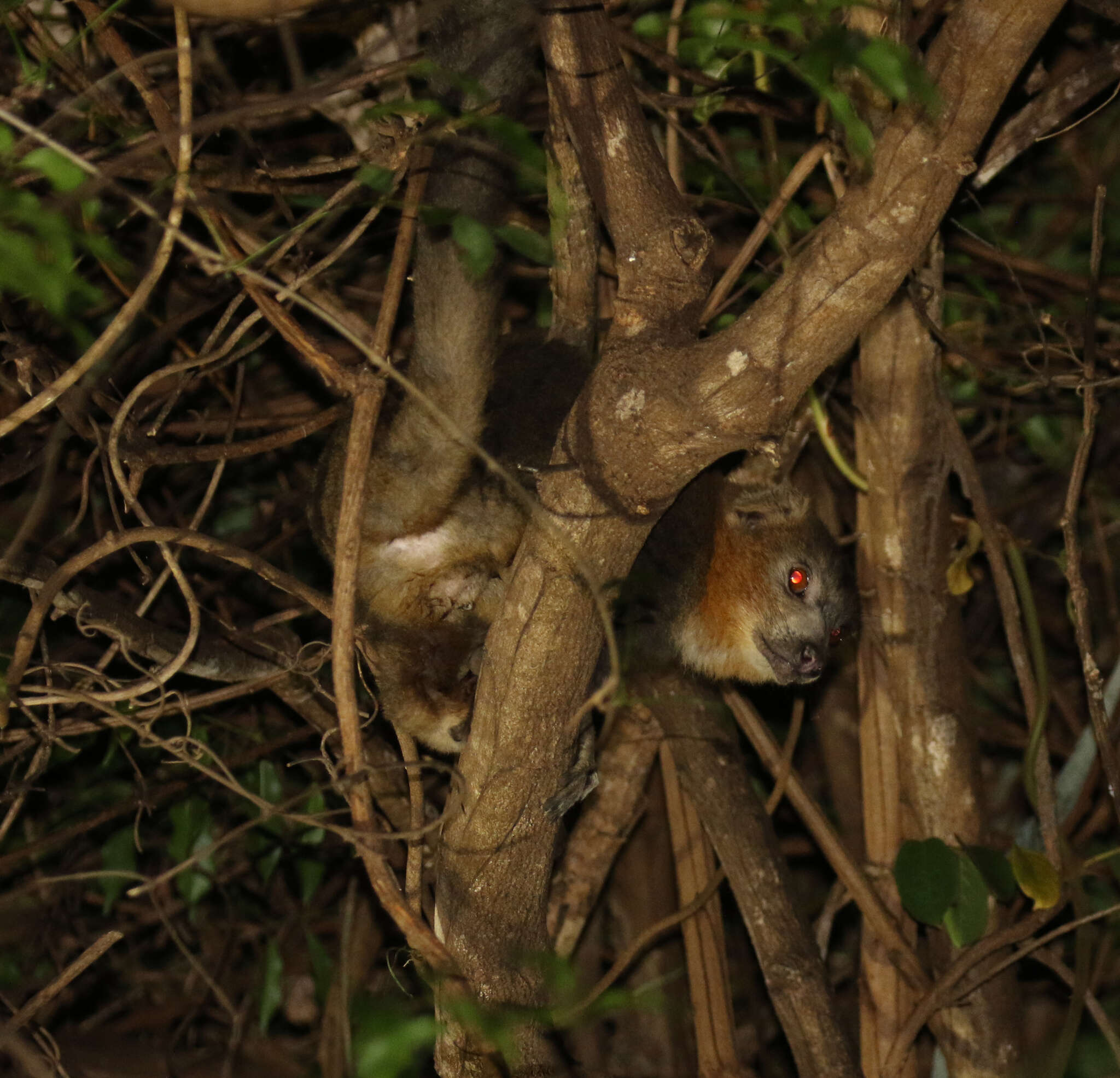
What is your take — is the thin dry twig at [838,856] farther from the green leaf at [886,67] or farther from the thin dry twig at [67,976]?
the green leaf at [886,67]

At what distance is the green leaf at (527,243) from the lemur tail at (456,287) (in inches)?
4.8

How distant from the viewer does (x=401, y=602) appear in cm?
310

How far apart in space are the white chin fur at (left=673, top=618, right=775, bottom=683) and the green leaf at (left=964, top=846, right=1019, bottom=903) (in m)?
0.77

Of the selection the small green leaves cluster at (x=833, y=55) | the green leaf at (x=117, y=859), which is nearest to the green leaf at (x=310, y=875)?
the green leaf at (x=117, y=859)

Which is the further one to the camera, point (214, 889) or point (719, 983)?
point (214, 889)

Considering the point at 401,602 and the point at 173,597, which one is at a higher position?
the point at 401,602

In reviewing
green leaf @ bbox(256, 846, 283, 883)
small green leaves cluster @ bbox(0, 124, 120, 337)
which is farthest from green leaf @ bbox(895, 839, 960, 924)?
small green leaves cluster @ bbox(0, 124, 120, 337)

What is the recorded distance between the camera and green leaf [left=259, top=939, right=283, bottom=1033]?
12.3ft

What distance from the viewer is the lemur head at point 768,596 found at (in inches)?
139

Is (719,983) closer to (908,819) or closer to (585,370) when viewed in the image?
(908,819)

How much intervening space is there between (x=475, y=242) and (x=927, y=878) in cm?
215

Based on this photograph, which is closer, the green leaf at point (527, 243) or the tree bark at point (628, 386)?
the tree bark at point (628, 386)

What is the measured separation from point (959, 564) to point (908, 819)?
2.67ft

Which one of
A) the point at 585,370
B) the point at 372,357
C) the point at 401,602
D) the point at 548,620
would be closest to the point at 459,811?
the point at 548,620
